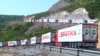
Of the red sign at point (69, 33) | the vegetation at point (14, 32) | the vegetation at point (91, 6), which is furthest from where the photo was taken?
the vegetation at point (14, 32)

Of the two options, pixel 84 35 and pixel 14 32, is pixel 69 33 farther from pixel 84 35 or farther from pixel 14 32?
pixel 14 32

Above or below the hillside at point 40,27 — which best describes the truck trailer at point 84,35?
below

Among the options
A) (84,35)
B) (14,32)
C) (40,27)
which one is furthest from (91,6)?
(84,35)

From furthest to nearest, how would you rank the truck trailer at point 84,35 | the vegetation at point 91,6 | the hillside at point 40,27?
1. the vegetation at point 91,6
2. the hillside at point 40,27
3. the truck trailer at point 84,35

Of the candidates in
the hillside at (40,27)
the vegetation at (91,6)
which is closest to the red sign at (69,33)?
the hillside at (40,27)

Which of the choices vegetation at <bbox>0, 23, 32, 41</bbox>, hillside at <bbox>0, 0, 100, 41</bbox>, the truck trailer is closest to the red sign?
the truck trailer

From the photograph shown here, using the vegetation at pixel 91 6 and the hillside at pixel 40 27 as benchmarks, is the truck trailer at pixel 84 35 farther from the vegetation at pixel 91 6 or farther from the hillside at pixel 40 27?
the vegetation at pixel 91 6

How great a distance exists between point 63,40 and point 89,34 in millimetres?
10955

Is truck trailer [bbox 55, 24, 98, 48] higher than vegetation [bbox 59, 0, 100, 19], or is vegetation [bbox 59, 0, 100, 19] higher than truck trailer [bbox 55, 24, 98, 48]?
vegetation [bbox 59, 0, 100, 19]

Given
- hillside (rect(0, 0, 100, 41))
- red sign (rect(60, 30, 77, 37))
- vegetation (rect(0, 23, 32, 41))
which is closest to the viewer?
red sign (rect(60, 30, 77, 37))

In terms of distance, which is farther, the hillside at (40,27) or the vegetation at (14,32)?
the vegetation at (14,32)

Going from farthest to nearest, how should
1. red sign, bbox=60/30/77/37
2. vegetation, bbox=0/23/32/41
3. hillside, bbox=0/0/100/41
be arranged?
vegetation, bbox=0/23/32/41 < hillside, bbox=0/0/100/41 < red sign, bbox=60/30/77/37

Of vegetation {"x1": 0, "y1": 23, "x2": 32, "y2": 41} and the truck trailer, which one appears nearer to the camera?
the truck trailer

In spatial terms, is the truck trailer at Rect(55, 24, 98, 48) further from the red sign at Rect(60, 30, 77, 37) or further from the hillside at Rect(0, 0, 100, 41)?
the hillside at Rect(0, 0, 100, 41)
